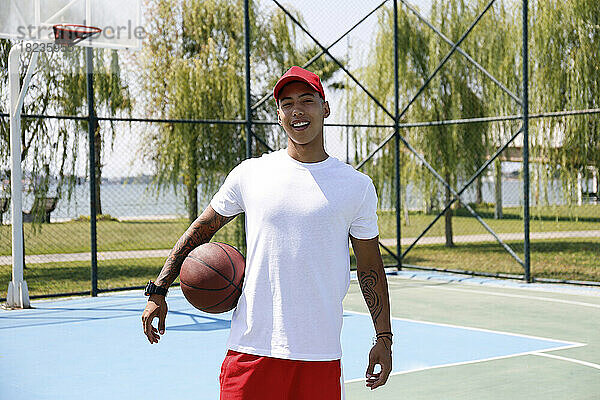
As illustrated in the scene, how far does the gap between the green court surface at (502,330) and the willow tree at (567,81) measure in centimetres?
344

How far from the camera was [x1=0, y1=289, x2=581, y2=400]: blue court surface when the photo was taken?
507 centimetres

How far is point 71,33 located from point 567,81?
795cm

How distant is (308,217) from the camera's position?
2518 millimetres

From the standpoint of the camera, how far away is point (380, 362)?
8.68 feet

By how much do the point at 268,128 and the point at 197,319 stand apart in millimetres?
6070

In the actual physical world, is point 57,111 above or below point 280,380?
above

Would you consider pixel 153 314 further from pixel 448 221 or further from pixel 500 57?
pixel 448 221

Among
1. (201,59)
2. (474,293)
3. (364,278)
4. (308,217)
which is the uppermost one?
(201,59)

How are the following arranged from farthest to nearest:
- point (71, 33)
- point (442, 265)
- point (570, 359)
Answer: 1. point (442, 265)
2. point (71, 33)
3. point (570, 359)

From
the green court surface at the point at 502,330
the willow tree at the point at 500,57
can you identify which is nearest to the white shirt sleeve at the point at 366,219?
the green court surface at the point at 502,330

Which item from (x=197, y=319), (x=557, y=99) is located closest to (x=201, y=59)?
(x=557, y=99)

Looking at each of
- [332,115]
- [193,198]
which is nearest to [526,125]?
[332,115]

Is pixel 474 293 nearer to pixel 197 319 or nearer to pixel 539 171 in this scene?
pixel 197 319

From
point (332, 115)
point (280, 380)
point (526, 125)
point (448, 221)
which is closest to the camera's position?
point (280, 380)
